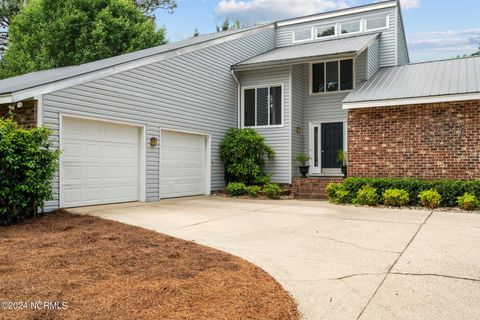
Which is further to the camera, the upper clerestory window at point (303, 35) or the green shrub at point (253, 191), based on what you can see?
the upper clerestory window at point (303, 35)

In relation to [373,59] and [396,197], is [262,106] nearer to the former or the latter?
[373,59]

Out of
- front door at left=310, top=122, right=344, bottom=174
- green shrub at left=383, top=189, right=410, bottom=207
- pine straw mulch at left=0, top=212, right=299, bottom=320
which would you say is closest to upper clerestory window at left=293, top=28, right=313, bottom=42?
front door at left=310, top=122, right=344, bottom=174

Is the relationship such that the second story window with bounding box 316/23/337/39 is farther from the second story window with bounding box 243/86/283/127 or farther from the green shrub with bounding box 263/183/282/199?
the green shrub with bounding box 263/183/282/199

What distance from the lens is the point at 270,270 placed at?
4734 mm

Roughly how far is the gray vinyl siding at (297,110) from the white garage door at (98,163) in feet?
19.1

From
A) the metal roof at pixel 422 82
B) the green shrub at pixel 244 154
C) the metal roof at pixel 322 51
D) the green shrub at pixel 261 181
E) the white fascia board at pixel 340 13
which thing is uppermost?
the white fascia board at pixel 340 13

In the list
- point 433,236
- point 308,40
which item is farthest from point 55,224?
point 308,40

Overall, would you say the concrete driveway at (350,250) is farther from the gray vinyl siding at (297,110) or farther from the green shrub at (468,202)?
the gray vinyl siding at (297,110)

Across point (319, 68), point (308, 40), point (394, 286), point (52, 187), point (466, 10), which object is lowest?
point (394, 286)

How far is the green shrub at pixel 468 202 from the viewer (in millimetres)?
9508

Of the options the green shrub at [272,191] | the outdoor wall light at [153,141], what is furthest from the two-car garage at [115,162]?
the green shrub at [272,191]

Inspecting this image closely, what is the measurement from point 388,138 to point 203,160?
19.1 ft

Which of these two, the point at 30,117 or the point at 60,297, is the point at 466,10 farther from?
the point at 60,297

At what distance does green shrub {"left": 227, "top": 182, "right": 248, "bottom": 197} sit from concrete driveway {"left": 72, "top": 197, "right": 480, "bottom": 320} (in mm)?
3024
